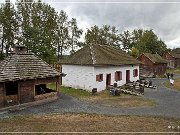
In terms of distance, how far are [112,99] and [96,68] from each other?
5.36m

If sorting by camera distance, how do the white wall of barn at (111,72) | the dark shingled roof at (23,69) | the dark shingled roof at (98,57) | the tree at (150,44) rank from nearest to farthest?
the dark shingled roof at (23,69) → the white wall of barn at (111,72) → the dark shingled roof at (98,57) → the tree at (150,44)

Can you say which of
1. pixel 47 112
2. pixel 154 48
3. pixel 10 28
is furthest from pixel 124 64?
pixel 154 48

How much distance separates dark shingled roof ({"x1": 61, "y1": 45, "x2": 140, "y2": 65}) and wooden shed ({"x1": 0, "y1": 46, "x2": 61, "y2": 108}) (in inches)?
260

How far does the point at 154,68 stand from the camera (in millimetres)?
53406

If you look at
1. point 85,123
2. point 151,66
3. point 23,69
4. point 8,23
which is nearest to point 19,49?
point 23,69

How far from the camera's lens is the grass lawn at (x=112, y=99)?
23.8 meters

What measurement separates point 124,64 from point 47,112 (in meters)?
17.1

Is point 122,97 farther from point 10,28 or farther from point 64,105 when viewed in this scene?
point 10,28

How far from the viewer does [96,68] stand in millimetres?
30141

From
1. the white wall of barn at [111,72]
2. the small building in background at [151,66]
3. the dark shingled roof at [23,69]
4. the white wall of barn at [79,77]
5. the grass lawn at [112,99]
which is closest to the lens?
the dark shingled roof at [23,69]

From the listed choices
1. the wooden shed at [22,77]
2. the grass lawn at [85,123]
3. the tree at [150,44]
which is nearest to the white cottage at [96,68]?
the wooden shed at [22,77]

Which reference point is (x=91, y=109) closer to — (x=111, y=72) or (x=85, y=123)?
(x=85, y=123)

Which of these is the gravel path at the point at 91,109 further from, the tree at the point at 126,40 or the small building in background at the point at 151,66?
the tree at the point at 126,40

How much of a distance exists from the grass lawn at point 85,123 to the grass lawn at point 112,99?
460 centimetres
